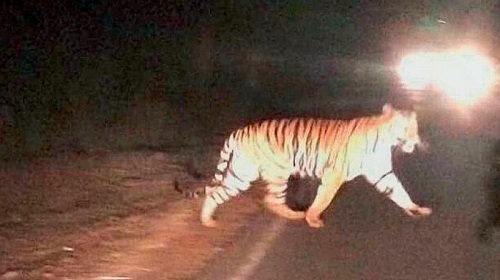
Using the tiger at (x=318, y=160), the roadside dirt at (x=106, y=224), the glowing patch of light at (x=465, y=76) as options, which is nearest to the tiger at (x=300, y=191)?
the tiger at (x=318, y=160)

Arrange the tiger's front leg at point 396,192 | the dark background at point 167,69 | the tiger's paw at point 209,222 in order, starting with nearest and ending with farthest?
1. the tiger's front leg at point 396,192
2. the tiger's paw at point 209,222
3. the dark background at point 167,69

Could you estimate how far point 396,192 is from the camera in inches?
374

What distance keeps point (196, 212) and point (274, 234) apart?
94 centimetres

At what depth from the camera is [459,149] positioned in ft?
42.5

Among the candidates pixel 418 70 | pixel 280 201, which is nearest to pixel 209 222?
pixel 280 201

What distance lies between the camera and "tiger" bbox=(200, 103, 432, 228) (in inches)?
362

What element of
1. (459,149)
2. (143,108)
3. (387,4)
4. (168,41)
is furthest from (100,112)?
(387,4)

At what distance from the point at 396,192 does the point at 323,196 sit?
0.61m

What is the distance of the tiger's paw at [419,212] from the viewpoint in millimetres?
9516

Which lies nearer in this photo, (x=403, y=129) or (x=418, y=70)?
(x=403, y=129)

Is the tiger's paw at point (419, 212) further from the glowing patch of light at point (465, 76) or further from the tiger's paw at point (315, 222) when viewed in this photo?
the glowing patch of light at point (465, 76)

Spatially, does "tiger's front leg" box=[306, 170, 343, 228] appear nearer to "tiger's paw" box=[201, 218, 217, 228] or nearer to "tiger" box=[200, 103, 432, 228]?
"tiger" box=[200, 103, 432, 228]

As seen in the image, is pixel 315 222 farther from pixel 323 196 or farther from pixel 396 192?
pixel 396 192

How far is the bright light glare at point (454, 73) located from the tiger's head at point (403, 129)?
428cm
